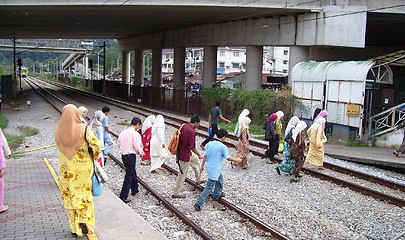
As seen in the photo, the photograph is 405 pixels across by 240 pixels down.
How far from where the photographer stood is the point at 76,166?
5.91 m

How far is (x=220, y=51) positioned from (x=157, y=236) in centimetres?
8563

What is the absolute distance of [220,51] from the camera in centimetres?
9088

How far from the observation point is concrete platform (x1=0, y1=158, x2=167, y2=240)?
653 centimetres

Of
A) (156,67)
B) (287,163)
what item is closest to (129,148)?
(287,163)

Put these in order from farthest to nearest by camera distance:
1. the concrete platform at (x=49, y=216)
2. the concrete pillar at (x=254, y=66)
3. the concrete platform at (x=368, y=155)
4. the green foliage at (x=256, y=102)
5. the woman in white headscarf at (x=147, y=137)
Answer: the concrete pillar at (x=254, y=66) → the green foliage at (x=256, y=102) → the concrete platform at (x=368, y=155) → the woman in white headscarf at (x=147, y=137) → the concrete platform at (x=49, y=216)

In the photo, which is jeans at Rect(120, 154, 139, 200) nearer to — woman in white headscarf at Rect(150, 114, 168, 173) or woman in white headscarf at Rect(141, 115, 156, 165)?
woman in white headscarf at Rect(150, 114, 168, 173)

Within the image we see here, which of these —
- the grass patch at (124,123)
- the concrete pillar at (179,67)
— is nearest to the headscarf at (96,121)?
the grass patch at (124,123)

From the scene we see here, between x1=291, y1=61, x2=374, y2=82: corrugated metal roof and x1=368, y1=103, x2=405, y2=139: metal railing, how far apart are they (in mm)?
1856

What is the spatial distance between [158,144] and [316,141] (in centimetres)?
433

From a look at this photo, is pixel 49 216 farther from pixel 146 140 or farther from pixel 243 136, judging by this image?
pixel 243 136

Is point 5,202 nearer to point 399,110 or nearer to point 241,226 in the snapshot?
point 241,226

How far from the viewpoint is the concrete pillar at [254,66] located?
A: 31159 millimetres

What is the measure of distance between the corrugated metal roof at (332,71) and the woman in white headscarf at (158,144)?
9.39m

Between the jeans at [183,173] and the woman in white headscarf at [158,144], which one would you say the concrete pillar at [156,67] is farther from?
→ the jeans at [183,173]
